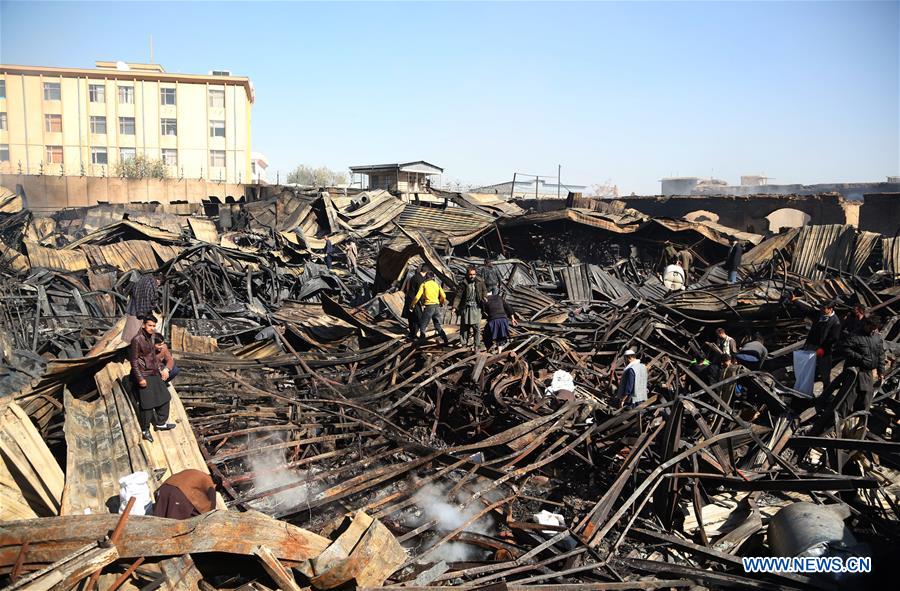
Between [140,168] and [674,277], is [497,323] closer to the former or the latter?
[674,277]

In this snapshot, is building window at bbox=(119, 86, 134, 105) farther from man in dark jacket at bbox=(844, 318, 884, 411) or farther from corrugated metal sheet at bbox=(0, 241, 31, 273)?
man in dark jacket at bbox=(844, 318, 884, 411)

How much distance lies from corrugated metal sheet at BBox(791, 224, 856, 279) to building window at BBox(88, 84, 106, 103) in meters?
47.8

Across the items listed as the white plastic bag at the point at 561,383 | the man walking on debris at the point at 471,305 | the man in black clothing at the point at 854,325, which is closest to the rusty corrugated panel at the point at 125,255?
the man walking on debris at the point at 471,305

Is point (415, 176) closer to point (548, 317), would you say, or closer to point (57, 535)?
point (548, 317)

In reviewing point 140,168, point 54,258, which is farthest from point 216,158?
point 54,258

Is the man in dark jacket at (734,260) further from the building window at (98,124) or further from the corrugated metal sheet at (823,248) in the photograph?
the building window at (98,124)

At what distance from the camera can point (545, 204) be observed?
83.6 ft

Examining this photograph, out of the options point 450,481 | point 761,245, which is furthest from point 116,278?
point 761,245

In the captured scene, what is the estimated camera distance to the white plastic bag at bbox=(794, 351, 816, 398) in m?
7.79

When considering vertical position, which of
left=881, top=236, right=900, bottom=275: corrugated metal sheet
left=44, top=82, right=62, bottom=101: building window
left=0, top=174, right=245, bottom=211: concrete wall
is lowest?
left=881, top=236, right=900, bottom=275: corrugated metal sheet

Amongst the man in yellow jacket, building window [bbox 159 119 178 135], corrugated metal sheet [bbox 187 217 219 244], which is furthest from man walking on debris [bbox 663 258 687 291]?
building window [bbox 159 119 178 135]

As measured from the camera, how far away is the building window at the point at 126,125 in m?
46.2

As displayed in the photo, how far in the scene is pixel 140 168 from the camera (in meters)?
43.4

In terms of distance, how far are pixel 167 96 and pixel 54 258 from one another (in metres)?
37.7
